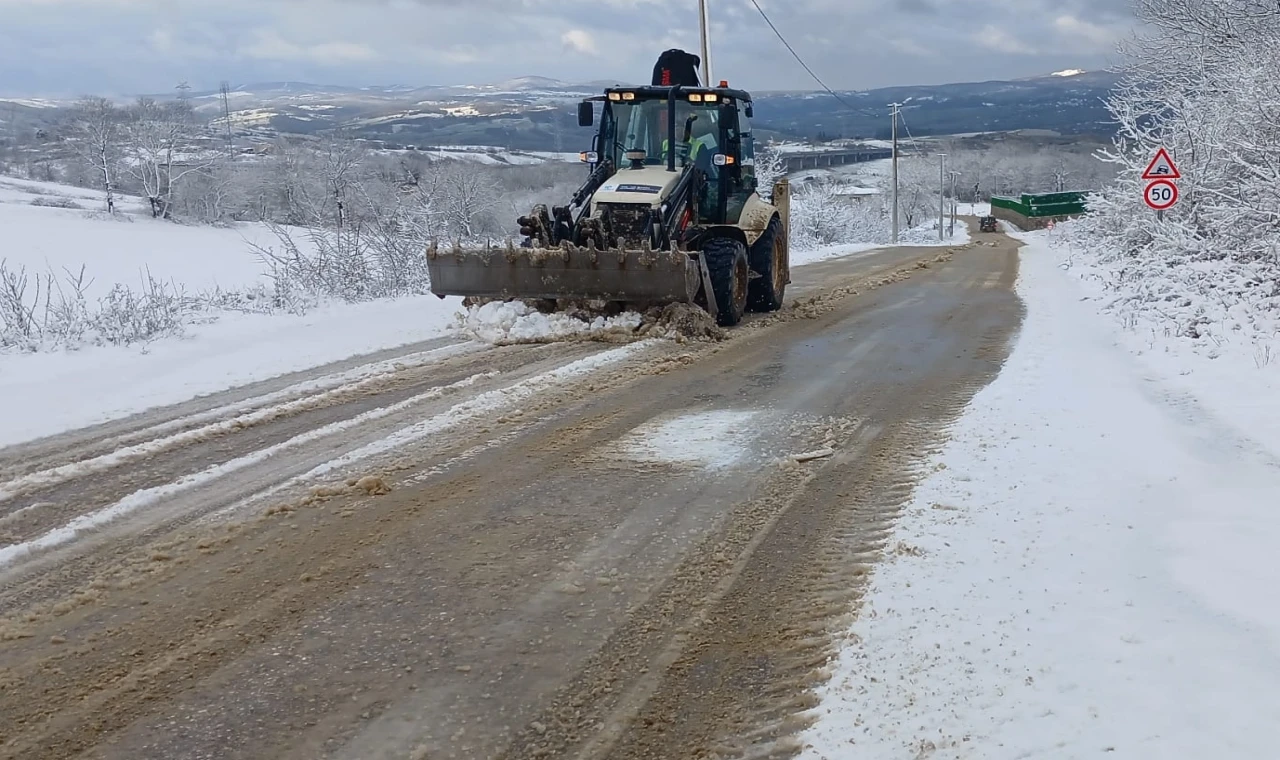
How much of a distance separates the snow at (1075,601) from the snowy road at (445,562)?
0.26m

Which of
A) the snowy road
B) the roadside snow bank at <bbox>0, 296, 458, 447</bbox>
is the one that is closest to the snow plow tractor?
the roadside snow bank at <bbox>0, 296, 458, 447</bbox>

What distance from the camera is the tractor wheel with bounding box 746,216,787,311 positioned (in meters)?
12.6

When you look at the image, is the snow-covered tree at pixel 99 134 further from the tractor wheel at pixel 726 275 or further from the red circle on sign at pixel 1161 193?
the red circle on sign at pixel 1161 193

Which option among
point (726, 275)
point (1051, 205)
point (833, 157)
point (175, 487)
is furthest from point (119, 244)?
point (833, 157)

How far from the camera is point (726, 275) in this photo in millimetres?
11375

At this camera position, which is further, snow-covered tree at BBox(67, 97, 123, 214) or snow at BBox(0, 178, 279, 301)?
snow-covered tree at BBox(67, 97, 123, 214)

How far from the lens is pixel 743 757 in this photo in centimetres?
299

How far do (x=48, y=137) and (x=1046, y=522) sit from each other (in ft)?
293

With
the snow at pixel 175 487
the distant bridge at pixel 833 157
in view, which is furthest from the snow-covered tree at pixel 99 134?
the snow at pixel 175 487

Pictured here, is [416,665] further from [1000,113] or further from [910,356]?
[1000,113]

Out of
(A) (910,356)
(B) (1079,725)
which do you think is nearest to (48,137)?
(A) (910,356)

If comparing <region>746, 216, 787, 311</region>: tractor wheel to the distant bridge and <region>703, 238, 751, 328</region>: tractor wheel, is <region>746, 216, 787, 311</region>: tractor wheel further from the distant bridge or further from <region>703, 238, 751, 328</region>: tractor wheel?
the distant bridge

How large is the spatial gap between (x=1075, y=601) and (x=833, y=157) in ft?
304

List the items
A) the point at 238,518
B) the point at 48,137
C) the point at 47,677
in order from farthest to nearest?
the point at 48,137
the point at 238,518
the point at 47,677
